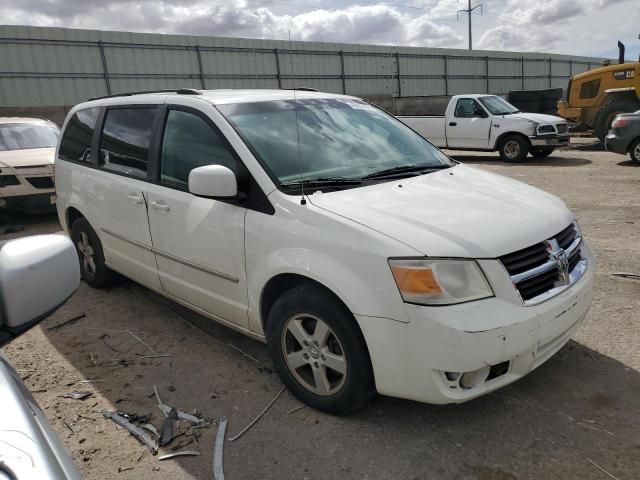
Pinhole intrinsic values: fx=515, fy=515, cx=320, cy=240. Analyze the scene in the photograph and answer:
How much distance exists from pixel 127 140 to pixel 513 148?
1131 centimetres

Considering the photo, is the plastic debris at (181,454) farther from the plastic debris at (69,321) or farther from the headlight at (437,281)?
the plastic debris at (69,321)

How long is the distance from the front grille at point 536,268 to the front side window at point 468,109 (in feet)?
38.4

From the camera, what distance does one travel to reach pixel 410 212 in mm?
2611

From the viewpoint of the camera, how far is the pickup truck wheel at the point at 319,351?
2.51 m

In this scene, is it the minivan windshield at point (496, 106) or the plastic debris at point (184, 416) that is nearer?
the plastic debris at point (184, 416)

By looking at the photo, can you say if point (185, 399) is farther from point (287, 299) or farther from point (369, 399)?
point (369, 399)

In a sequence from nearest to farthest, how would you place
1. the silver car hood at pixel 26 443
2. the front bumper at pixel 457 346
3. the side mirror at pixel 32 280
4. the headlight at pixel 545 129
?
the silver car hood at pixel 26 443, the side mirror at pixel 32 280, the front bumper at pixel 457 346, the headlight at pixel 545 129

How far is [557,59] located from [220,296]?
43.7 meters

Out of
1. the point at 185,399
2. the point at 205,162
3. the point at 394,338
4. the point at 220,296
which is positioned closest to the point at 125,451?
the point at 185,399

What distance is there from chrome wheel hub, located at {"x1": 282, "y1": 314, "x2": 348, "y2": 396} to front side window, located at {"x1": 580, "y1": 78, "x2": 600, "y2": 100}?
16.5 metres

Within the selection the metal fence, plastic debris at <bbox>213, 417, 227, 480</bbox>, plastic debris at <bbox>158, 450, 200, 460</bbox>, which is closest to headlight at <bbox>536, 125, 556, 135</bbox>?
the metal fence

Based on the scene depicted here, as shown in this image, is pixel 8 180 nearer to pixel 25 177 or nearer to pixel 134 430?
pixel 25 177

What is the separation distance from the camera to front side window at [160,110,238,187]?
318 centimetres

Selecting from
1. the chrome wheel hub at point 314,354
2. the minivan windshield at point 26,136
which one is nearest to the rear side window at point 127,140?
the chrome wheel hub at point 314,354
